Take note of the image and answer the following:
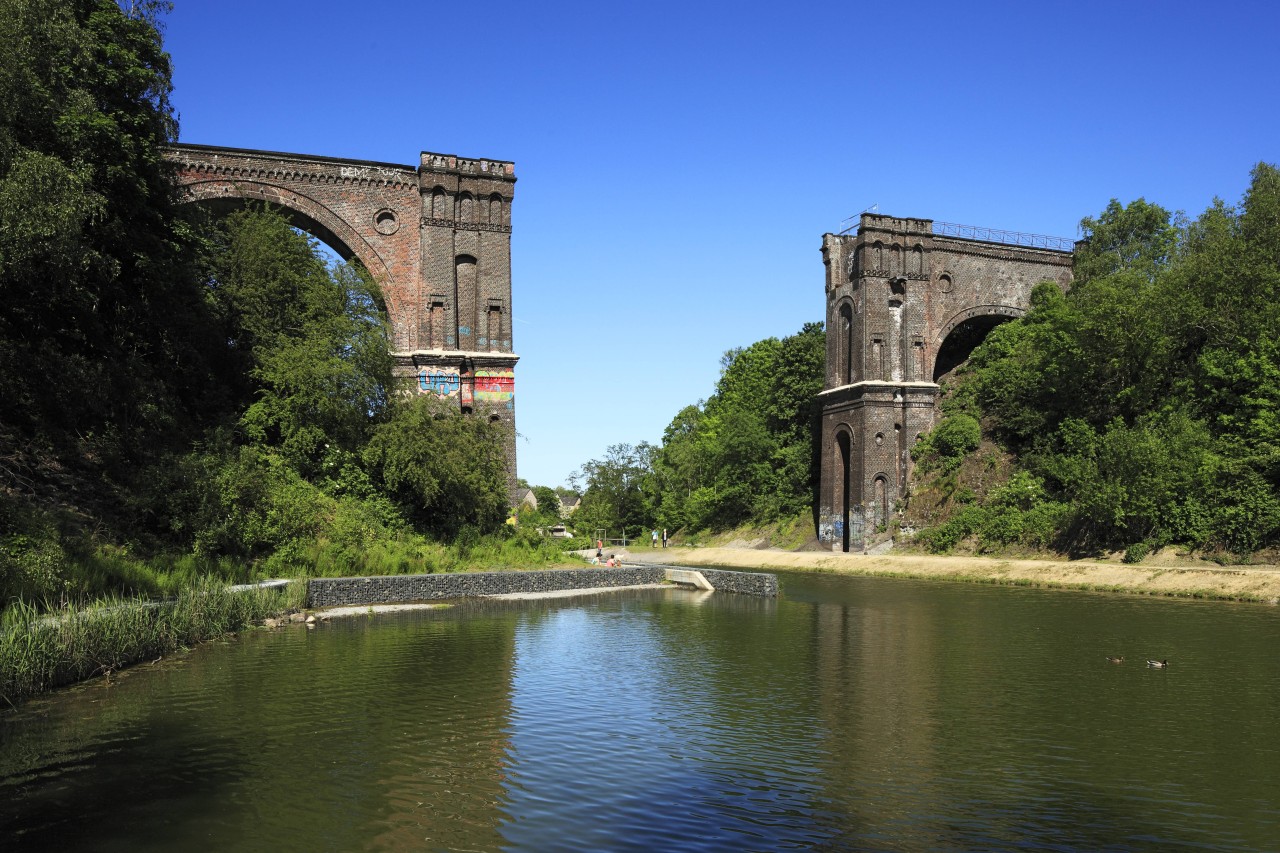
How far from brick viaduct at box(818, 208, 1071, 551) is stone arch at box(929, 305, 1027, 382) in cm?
10

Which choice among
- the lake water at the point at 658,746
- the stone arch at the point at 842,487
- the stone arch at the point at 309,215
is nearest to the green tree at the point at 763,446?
the stone arch at the point at 842,487

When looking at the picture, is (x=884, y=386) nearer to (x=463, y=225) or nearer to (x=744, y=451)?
(x=744, y=451)

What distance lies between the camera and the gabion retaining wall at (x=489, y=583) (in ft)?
77.0

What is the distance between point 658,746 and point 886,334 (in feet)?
122

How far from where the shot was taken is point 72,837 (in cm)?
755

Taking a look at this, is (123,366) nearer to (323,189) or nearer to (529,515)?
(323,189)

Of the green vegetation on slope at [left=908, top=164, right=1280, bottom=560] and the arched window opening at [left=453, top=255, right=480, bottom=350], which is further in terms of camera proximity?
the arched window opening at [left=453, top=255, right=480, bottom=350]

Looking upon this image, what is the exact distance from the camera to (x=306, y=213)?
1396 inches

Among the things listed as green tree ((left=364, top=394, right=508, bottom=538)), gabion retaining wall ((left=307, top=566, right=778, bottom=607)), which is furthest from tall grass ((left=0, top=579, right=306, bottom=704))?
green tree ((left=364, top=394, right=508, bottom=538))

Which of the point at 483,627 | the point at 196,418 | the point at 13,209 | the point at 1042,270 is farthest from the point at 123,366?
the point at 1042,270

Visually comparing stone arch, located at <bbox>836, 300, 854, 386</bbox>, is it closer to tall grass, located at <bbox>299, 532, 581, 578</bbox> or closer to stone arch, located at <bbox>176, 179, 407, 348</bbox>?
tall grass, located at <bbox>299, 532, 581, 578</bbox>

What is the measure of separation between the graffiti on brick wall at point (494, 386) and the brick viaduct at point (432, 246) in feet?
0.12

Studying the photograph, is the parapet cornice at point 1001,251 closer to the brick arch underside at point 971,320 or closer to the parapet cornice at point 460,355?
the brick arch underside at point 971,320

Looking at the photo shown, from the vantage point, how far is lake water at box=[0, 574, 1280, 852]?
788cm
